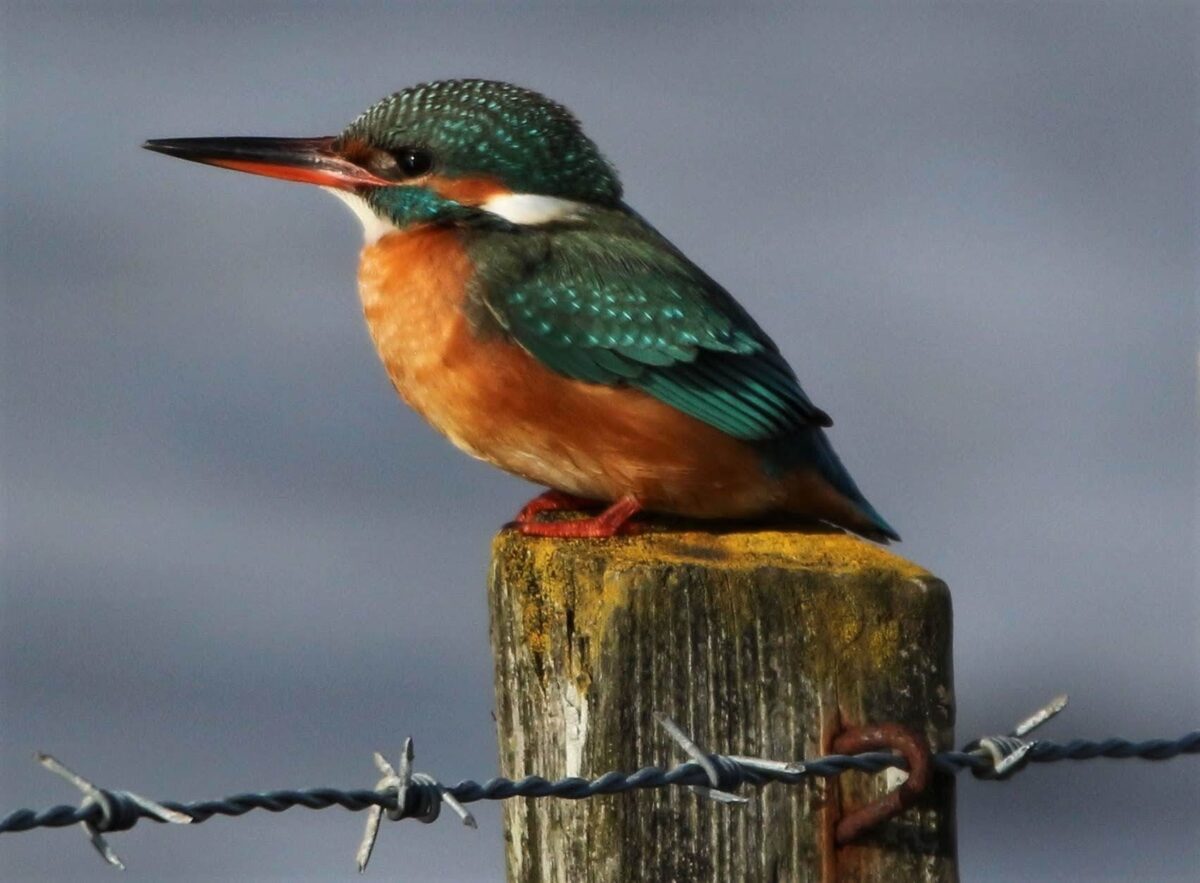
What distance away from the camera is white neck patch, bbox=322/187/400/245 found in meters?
4.07

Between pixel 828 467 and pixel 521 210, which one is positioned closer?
pixel 828 467

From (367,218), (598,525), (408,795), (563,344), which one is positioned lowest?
(408,795)

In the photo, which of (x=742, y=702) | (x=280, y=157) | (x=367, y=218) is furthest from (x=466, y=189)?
(x=742, y=702)

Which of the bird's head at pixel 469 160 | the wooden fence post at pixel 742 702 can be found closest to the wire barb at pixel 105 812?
the wooden fence post at pixel 742 702

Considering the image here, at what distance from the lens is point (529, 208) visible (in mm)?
3986

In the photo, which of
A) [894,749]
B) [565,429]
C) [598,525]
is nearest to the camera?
[894,749]

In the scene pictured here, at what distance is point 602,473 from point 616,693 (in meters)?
1.10

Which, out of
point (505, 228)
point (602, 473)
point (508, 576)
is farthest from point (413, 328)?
point (508, 576)

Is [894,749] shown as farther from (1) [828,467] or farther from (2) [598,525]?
(1) [828,467]

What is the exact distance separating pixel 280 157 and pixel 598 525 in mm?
1333

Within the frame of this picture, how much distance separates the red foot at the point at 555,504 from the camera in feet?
12.3

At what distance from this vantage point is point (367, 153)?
4.10m

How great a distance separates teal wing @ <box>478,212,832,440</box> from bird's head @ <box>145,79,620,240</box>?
0.89 ft

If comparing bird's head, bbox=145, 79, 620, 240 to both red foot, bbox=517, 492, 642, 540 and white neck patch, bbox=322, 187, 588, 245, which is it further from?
red foot, bbox=517, 492, 642, 540
